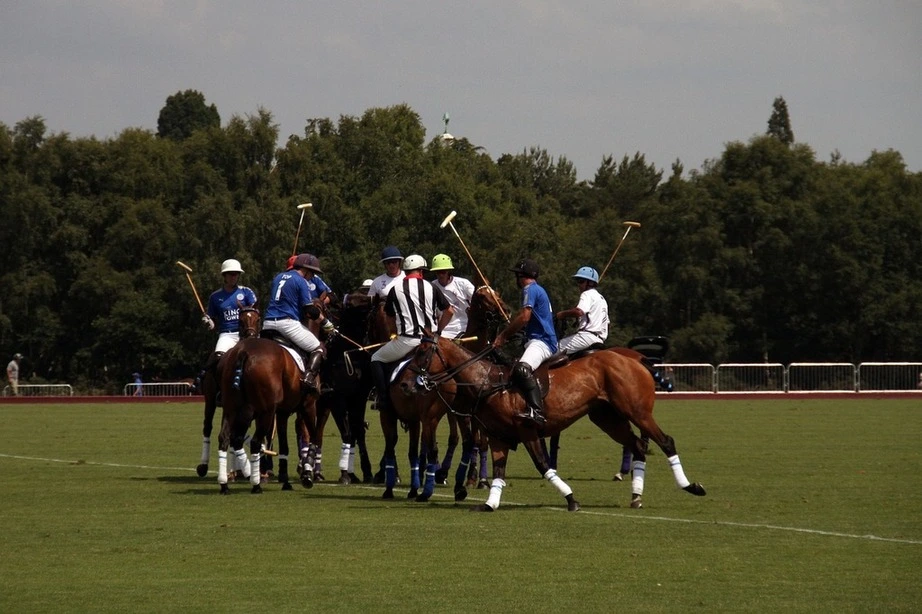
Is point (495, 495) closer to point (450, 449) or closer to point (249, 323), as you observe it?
point (450, 449)

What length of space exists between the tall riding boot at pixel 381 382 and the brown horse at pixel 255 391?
40.8 inches

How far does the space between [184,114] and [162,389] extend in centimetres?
7624

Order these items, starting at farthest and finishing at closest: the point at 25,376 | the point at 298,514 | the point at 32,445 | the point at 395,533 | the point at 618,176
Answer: the point at 618,176 < the point at 25,376 < the point at 32,445 < the point at 298,514 < the point at 395,533

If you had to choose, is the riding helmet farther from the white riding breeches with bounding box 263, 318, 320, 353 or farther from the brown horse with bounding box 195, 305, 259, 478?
the brown horse with bounding box 195, 305, 259, 478

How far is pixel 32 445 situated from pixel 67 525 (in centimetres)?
1269

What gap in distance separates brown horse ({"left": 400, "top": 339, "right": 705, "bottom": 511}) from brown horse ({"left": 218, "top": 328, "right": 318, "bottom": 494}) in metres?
1.90

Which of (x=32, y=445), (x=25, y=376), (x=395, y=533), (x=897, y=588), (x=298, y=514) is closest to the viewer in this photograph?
(x=897, y=588)

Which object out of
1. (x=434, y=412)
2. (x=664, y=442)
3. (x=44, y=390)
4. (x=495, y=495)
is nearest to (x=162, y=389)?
(x=44, y=390)

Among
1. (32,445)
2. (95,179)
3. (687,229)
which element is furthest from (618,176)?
(32,445)

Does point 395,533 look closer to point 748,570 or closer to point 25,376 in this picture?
point 748,570

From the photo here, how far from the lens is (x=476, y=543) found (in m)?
11.7

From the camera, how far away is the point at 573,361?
14406mm

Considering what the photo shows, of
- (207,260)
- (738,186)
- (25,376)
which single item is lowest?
(25,376)

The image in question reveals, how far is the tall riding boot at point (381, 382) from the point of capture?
1520 centimetres
